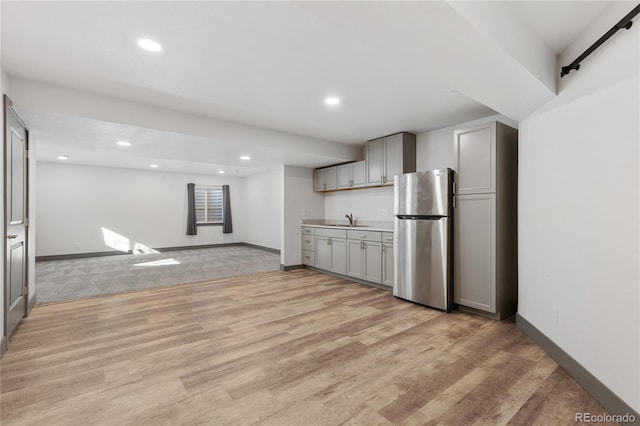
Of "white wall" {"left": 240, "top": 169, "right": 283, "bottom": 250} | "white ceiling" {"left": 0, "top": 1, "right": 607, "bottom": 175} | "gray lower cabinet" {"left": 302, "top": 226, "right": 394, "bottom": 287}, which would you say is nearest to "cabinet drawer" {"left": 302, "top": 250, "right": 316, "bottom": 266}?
"gray lower cabinet" {"left": 302, "top": 226, "right": 394, "bottom": 287}

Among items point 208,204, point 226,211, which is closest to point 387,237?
point 226,211

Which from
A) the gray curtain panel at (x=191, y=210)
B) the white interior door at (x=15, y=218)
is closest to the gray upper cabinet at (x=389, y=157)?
the white interior door at (x=15, y=218)

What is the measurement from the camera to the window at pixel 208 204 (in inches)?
383

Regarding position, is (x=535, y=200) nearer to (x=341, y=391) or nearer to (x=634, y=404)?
(x=634, y=404)

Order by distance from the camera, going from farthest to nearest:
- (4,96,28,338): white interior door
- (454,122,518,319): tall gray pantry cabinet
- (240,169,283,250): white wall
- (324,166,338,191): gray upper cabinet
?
(240,169,283,250): white wall, (324,166,338,191): gray upper cabinet, (454,122,518,319): tall gray pantry cabinet, (4,96,28,338): white interior door

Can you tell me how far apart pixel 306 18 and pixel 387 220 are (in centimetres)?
393

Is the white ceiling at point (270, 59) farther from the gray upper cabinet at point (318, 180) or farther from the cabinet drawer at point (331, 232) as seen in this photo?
the gray upper cabinet at point (318, 180)

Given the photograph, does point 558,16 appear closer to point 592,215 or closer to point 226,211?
point 592,215

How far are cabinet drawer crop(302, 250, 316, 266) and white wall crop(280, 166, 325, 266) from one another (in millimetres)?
89

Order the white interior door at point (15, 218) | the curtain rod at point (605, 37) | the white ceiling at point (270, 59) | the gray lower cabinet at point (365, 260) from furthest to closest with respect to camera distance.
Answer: the gray lower cabinet at point (365, 260) → the white interior door at point (15, 218) → the white ceiling at point (270, 59) → the curtain rod at point (605, 37)

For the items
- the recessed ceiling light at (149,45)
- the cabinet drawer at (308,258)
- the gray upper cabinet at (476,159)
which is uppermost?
the recessed ceiling light at (149,45)

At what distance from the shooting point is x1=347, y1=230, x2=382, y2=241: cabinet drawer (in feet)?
15.6

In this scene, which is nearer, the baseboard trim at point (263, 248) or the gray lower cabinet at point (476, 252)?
the gray lower cabinet at point (476, 252)

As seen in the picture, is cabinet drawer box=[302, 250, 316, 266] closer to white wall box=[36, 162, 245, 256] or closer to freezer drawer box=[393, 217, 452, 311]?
freezer drawer box=[393, 217, 452, 311]
